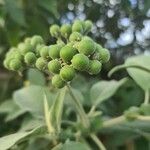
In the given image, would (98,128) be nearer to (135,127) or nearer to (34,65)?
(135,127)

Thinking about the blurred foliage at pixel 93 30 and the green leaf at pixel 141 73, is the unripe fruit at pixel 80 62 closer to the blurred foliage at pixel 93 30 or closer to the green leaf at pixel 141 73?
the green leaf at pixel 141 73

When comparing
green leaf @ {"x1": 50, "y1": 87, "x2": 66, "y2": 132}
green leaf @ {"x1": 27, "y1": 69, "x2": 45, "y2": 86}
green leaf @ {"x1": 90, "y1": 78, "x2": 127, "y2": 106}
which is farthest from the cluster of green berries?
green leaf @ {"x1": 27, "y1": 69, "x2": 45, "y2": 86}

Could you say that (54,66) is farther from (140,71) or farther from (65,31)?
(140,71)

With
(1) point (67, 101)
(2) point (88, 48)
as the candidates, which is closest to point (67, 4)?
(1) point (67, 101)

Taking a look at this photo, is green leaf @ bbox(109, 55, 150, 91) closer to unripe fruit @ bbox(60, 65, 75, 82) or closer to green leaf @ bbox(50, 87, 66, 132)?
green leaf @ bbox(50, 87, 66, 132)

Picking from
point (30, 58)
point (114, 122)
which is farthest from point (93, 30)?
point (30, 58)
